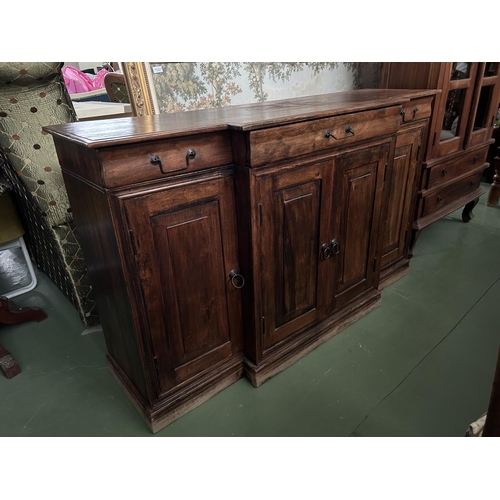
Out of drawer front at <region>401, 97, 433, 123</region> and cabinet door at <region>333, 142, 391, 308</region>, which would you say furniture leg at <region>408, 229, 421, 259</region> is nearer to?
cabinet door at <region>333, 142, 391, 308</region>

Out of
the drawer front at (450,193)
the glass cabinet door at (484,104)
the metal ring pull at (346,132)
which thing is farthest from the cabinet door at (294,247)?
the glass cabinet door at (484,104)

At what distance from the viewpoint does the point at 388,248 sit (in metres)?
2.25

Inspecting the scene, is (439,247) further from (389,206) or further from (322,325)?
(322,325)

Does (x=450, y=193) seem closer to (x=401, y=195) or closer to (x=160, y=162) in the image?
(x=401, y=195)

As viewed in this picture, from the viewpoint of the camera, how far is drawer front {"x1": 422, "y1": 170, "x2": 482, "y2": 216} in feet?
8.31

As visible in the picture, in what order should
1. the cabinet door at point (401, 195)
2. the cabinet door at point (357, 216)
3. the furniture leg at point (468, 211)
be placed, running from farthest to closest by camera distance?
the furniture leg at point (468, 211)
the cabinet door at point (401, 195)
the cabinet door at point (357, 216)

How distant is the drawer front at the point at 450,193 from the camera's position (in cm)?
253

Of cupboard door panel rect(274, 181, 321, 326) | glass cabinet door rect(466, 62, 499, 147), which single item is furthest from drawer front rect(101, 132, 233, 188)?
glass cabinet door rect(466, 62, 499, 147)

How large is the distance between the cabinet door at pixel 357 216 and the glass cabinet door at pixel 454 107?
0.80 meters

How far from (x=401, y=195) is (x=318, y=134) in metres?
0.95

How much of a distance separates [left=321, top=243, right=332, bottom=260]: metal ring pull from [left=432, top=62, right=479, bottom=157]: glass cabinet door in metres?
1.22

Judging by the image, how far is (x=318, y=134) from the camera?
145 centimetres

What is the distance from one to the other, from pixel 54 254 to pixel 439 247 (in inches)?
98.7

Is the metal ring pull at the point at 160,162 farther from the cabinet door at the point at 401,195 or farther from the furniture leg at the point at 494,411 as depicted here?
the cabinet door at the point at 401,195
